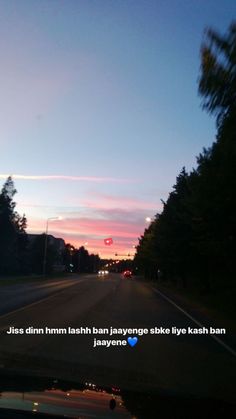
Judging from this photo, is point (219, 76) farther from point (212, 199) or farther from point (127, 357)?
point (212, 199)

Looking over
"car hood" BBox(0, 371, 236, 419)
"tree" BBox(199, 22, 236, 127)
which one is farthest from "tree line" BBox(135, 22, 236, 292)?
"car hood" BBox(0, 371, 236, 419)

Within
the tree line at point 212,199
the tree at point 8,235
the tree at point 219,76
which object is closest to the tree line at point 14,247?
the tree at point 8,235

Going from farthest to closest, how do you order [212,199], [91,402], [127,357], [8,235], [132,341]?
[8,235] → [212,199] → [132,341] → [127,357] → [91,402]

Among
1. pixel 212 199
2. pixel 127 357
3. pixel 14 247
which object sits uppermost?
pixel 14 247

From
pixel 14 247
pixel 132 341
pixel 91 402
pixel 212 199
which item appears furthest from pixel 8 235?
pixel 91 402

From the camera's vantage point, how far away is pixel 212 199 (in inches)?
1066

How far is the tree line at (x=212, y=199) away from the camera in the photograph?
11727mm

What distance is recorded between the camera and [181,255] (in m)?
44.2

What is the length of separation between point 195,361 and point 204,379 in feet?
7.19

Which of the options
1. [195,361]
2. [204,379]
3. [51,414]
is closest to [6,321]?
[195,361]

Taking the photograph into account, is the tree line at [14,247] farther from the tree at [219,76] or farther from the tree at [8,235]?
the tree at [219,76]

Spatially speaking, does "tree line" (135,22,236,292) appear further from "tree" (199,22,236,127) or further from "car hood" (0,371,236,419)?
"car hood" (0,371,236,419)

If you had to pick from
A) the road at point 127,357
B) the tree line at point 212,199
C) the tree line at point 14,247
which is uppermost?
the tree line at point 14,247

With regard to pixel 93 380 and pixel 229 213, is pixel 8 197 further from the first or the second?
pixel 93 380
